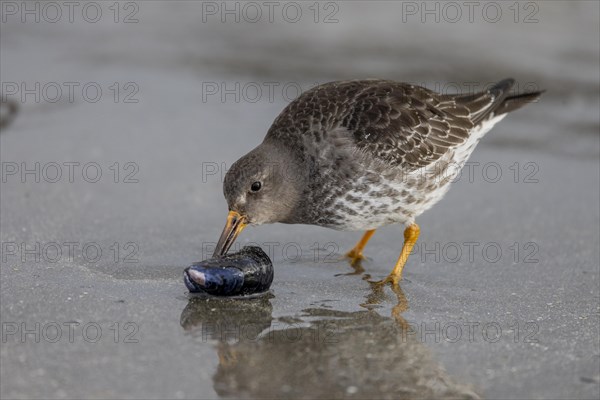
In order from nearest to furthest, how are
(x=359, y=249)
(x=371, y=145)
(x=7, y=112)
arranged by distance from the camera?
1. (x=371, y=145)
2. (x=359, y=249)
3. (x=7, y=112)

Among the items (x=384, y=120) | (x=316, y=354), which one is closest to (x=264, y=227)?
(x=384, y=120)

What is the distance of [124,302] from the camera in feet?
18.9

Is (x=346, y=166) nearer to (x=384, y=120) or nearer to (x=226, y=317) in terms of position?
(x=384, y=120)

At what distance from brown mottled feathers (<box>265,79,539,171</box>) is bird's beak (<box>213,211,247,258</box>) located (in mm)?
748

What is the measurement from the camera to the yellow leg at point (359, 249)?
728 cm

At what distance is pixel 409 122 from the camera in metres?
7.41

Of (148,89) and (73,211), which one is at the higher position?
(148,89)

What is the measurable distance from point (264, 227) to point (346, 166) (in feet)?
4.00

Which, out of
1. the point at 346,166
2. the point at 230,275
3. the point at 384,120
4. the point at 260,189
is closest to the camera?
the point at 230,275

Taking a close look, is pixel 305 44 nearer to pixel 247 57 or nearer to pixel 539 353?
pixel 247 57

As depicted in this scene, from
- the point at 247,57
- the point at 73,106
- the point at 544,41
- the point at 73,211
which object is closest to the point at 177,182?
the point at 73,211

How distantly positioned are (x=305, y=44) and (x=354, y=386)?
26.2ft

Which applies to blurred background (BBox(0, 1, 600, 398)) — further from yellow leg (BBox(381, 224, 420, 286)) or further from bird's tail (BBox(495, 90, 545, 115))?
bird's tail (BBox(495, 90, 545, 115))

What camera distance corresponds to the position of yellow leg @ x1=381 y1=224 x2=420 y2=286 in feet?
22.0
